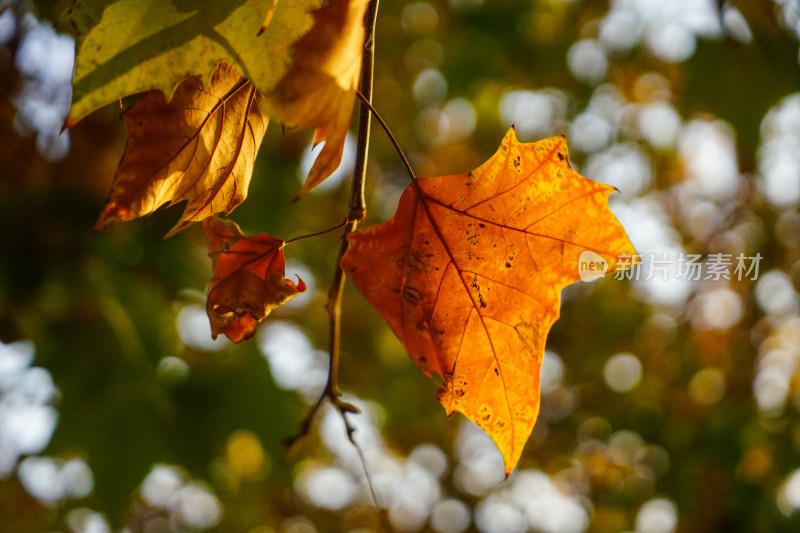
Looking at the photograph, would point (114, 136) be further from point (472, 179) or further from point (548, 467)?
point (548, 467)

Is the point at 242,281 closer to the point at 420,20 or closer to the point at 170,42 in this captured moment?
the point at 170,42

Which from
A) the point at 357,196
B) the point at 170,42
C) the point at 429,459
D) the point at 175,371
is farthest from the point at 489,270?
the point at 429,459

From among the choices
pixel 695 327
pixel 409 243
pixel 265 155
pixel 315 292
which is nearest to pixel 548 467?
pixel 695 327

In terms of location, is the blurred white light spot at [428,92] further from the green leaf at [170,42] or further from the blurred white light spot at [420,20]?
the green leaf at [170,42]

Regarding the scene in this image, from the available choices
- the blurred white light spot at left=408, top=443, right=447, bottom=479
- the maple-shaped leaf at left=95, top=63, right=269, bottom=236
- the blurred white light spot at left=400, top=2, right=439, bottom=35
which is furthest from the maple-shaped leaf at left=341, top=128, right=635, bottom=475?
the blurred white light spot at left=408, top=443, right=447, bottom=479

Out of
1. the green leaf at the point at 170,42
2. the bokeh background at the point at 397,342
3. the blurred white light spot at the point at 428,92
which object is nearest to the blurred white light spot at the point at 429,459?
the bokeh background at the point at 397,342
